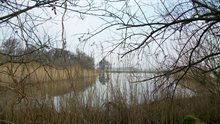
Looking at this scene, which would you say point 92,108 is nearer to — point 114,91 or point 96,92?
point 96,92

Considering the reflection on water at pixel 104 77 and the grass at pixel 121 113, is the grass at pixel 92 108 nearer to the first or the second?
the grass at pixel 121 113

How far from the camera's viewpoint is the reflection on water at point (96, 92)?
470 cm

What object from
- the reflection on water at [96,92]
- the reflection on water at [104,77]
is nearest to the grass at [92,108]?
the reflection on water at [96,92]

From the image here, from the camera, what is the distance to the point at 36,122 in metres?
3.99

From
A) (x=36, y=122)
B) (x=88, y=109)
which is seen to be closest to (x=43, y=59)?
(x=36, y=122)

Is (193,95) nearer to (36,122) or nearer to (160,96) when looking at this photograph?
(160,96)

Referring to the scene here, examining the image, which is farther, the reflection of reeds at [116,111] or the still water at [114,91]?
the still water at [114,91]

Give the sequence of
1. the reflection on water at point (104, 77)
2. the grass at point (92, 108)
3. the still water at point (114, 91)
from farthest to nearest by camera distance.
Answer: the reflection on water at point (104, 77) → the still water at point (114, 91) → the grass at point (92, 108)

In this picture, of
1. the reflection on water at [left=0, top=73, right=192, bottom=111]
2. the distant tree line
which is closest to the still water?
the reflection on water at [left=0, top=73, right=192, bottom=111]

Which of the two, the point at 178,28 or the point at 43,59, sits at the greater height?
the point at 178,28

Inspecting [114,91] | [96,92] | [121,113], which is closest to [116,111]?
[121,113]

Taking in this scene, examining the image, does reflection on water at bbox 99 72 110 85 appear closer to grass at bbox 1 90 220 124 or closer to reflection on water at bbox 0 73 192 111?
reflection on water at bbox 0 73 192 111

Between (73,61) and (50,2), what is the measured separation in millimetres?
2496

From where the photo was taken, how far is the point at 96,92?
17.1 ft
